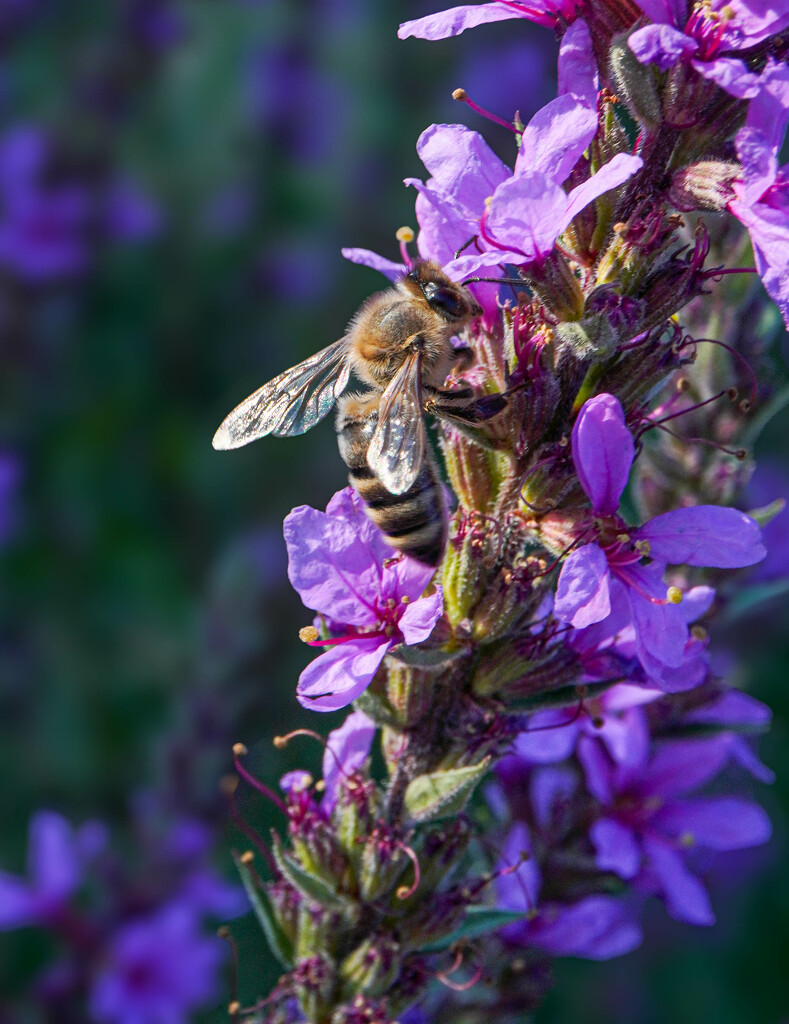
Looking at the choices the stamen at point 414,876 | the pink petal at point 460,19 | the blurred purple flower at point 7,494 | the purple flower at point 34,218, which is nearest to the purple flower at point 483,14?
the pink petal at point 460,19

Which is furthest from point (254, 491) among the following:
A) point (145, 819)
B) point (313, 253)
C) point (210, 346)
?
point (145, 819)

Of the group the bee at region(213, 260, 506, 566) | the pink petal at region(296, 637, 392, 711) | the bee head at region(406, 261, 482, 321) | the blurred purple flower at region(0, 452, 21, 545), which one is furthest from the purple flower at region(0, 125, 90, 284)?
the pink petal at region(296, 637, 392, 711)

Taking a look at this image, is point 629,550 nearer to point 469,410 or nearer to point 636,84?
point 469,410

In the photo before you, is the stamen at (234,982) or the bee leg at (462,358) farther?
the bee leg at (462,358)

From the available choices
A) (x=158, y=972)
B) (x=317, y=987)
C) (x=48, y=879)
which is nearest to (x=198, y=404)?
(x=48, y=879)

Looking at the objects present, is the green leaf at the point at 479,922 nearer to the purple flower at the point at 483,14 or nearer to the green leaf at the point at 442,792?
the green leaf at the point at 442,792

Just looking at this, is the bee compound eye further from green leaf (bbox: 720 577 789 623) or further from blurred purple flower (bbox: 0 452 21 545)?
blurred purple flower (bbox: 0 452 21 545)
